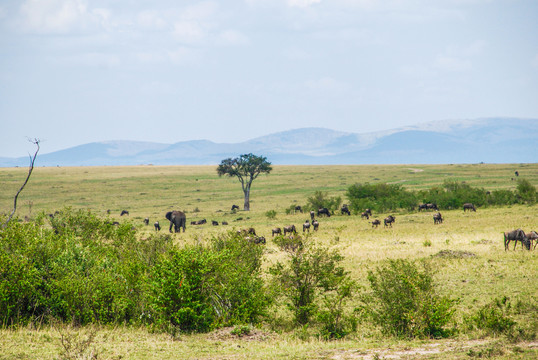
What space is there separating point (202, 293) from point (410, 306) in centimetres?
622

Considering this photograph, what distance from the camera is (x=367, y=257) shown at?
29.0 metres

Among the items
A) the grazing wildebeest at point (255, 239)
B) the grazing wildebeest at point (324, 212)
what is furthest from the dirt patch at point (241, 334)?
the grazing wildebeest at point (324, 212)

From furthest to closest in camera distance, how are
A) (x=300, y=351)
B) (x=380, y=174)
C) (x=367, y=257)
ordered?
1. (x=380, y=174)
2. (x=367, y=257)
3. (x=300, y=351)

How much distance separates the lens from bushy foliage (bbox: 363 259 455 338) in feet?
46.3

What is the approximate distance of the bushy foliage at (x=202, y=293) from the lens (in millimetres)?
14703

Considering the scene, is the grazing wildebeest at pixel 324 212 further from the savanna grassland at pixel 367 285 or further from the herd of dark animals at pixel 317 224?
the savanna grassland at pixel 367 285

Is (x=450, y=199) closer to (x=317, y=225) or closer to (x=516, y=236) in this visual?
(x=317, y=225)

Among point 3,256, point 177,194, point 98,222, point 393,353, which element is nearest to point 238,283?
point 393,353

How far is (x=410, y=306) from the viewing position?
575 inches

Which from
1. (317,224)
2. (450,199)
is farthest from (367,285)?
(450,199)

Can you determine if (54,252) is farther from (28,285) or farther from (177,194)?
(177,194)

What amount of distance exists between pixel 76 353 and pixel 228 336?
14.7 ft

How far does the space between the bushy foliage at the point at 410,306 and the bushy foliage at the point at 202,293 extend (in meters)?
3.85

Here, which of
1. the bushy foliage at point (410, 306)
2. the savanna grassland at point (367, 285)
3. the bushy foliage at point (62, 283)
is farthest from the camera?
the bushy foliage at point (62, 283)
